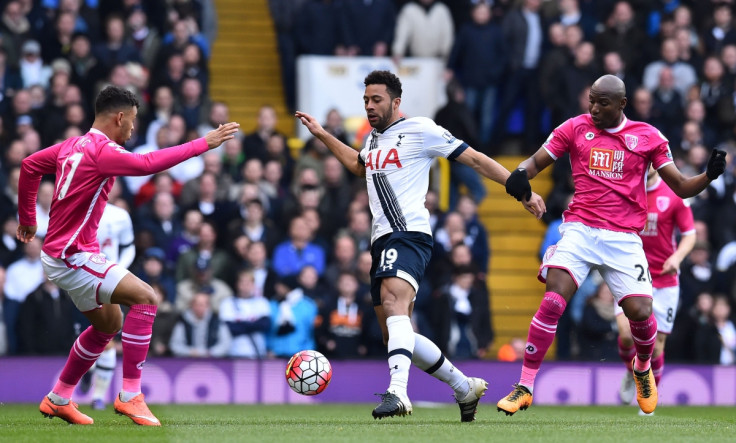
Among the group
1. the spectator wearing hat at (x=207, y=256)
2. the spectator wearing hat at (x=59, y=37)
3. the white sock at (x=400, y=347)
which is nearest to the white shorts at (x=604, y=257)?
the white sock at (x=400, y=347)

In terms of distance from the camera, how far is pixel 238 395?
50.8 ft

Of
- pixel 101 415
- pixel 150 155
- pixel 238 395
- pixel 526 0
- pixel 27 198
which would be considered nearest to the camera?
pixel 150 155

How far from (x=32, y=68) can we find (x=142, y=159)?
9.24m

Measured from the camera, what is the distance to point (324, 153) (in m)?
18.1

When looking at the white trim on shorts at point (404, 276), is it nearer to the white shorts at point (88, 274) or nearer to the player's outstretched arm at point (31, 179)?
the white shorts at point (88, 274)

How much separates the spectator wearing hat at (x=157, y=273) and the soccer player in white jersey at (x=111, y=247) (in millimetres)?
2121

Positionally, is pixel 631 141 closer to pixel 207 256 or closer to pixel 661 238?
pixel 661 238

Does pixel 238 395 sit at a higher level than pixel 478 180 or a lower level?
lower

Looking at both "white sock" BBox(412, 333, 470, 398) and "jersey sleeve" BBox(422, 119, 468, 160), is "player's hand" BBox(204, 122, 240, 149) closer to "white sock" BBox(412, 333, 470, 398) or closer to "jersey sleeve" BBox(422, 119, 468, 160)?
"jersey sleeve" BBox(422, 119, 468, 160)

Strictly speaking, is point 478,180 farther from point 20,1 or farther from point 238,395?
point 20,1

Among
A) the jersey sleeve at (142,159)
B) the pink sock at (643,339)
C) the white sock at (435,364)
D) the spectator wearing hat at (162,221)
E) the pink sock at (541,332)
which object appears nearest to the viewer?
the jersey sleeve at (142,159)

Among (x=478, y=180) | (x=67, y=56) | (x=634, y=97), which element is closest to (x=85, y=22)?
(x=67, y=56)

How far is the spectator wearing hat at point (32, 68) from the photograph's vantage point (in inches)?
712

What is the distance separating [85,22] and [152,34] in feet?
3.20
